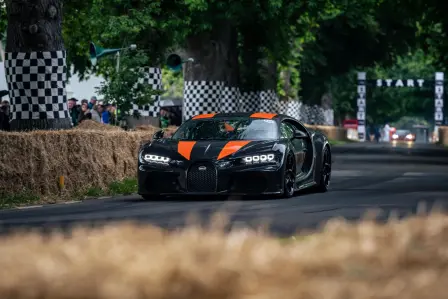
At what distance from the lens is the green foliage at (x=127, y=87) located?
34.1 m

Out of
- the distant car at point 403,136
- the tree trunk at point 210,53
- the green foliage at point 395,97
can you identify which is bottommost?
the distant car at point 403,136

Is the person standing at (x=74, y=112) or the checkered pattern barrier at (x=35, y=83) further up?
the checkered pattern barrier at (x=35, y=83)

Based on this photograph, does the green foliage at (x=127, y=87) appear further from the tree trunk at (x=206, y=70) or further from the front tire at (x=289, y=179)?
the tree trunk at (x=206, y=70)

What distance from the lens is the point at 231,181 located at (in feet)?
68.9

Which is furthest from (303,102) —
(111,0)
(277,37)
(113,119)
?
(113,119)

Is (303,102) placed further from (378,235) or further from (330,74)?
(378,235)

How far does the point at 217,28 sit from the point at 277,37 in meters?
4.64

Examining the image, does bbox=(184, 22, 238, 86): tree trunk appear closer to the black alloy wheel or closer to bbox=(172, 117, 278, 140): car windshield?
the black alloy wheel

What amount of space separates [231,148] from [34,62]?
5909 millimetres

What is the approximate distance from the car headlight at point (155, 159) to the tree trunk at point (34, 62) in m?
4.51

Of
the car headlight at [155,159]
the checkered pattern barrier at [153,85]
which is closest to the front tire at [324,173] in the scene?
the car headlight at [155,159]

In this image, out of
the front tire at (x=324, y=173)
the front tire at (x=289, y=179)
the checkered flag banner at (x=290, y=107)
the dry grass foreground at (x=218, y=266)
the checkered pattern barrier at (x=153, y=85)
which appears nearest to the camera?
the dry grass foreground at (x=218, y=266)

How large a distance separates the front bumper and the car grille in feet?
0.15

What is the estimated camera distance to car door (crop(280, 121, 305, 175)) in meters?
22.1
